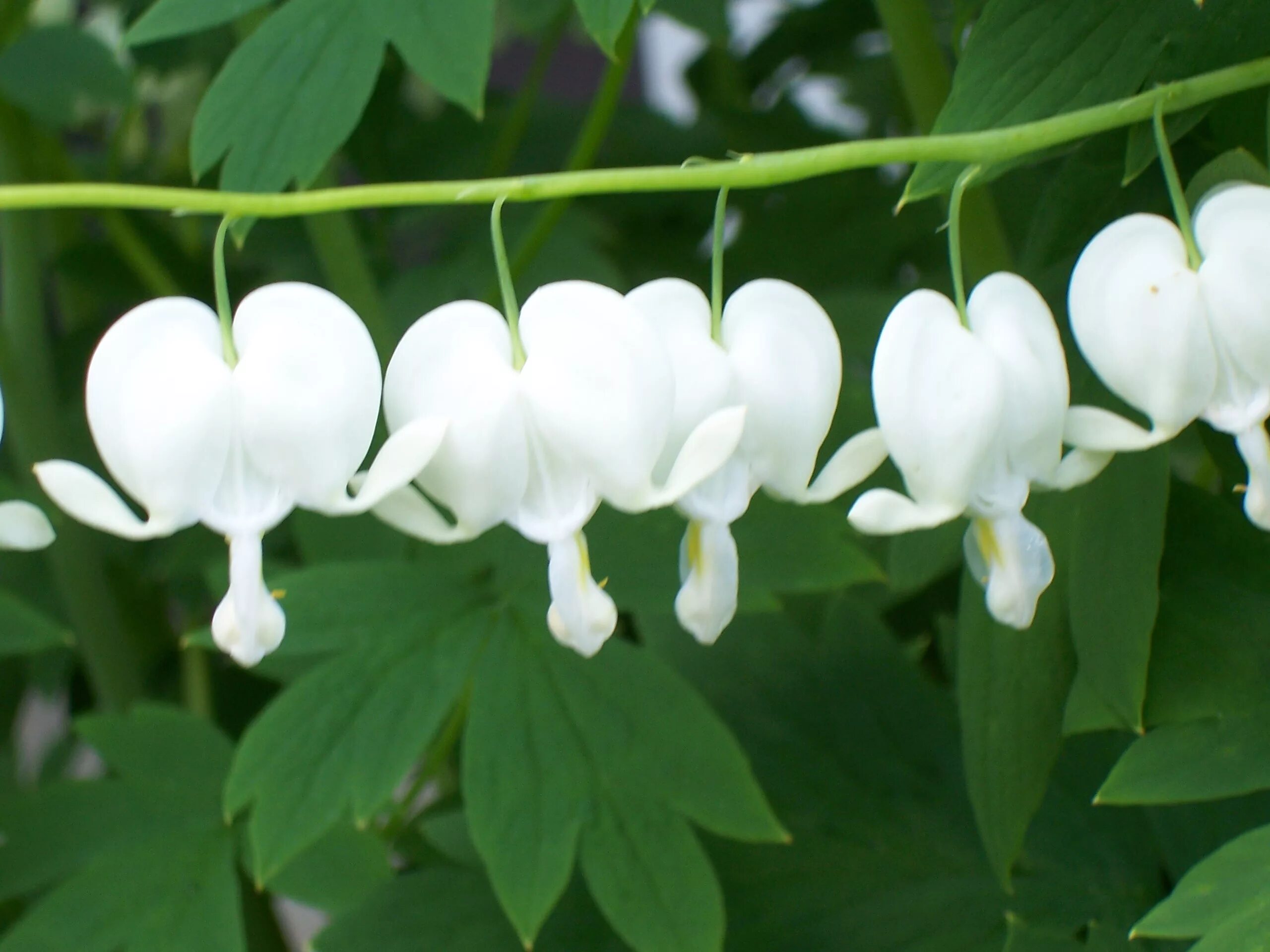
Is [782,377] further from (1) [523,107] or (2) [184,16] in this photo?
(1) [523,107]

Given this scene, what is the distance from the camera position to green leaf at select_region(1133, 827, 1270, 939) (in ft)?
1.61

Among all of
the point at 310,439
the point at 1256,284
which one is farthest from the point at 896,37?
the point at 310,439

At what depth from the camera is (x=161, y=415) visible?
41 centimetres

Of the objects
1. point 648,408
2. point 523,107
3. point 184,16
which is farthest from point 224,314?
point 523,107

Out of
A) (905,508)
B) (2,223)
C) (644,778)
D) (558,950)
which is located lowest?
(558,950)

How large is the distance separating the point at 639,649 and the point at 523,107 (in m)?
0.61

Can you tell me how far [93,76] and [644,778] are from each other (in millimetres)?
732

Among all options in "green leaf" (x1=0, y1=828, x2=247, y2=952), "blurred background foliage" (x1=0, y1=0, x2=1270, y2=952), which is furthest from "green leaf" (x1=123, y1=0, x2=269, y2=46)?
"green leaf" (x1=0, y1=828, x2=247, y2=952)

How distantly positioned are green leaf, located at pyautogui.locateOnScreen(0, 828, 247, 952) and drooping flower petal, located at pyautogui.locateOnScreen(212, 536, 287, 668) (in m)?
0.41

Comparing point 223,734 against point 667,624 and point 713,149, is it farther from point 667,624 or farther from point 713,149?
point 713,149

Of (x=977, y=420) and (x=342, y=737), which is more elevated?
(x=977, y=420)

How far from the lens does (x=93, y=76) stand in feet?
3.20

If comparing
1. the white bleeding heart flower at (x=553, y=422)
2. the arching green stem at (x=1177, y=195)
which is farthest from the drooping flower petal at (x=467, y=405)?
the arching green stem at (x=1177, y=195)

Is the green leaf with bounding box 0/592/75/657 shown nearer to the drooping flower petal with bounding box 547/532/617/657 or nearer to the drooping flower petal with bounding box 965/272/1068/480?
the drooping flower petal with bounding box 547/532/617/657
